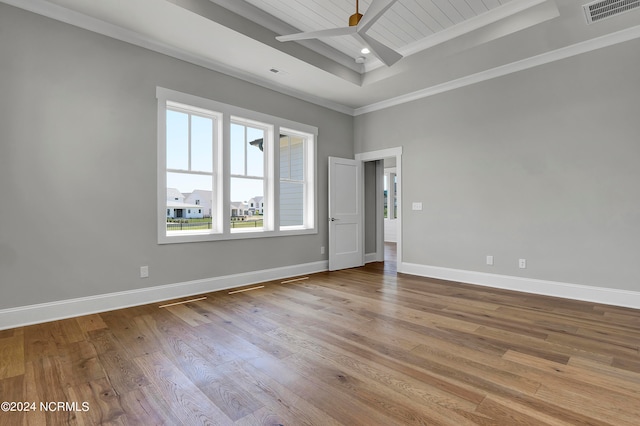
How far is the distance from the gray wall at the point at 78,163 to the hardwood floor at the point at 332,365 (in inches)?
19.8

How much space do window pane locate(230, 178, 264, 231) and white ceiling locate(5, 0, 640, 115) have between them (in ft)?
5.06

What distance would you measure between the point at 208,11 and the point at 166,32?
0.62 m

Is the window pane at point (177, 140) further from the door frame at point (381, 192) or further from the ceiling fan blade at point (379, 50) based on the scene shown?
the door frame at point (381, 192)

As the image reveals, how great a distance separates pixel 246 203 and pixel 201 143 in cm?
107

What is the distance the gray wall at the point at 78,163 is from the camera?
2883 mm

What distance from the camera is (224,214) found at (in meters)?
4.30

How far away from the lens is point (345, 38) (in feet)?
13.4

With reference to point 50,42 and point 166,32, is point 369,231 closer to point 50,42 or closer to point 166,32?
point 166,32

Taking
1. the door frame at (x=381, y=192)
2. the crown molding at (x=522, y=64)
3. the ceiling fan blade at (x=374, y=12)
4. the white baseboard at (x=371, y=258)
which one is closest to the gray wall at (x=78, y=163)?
the ceiling fan blade at (x=374, y=12)

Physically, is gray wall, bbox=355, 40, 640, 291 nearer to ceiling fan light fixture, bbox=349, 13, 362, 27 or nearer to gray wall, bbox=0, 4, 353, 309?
ceiling fan light fixture, bbox=349, 13, 362, 27

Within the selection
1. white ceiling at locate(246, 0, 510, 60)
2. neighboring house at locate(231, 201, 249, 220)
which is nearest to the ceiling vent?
white ceiling at locate(246, 0, 510, 60)

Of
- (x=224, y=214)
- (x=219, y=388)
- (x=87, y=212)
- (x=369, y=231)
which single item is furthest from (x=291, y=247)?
(x=219, y=388)

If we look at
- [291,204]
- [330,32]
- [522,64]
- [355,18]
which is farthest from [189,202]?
[522,64]

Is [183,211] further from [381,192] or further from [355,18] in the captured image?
[381,192]
